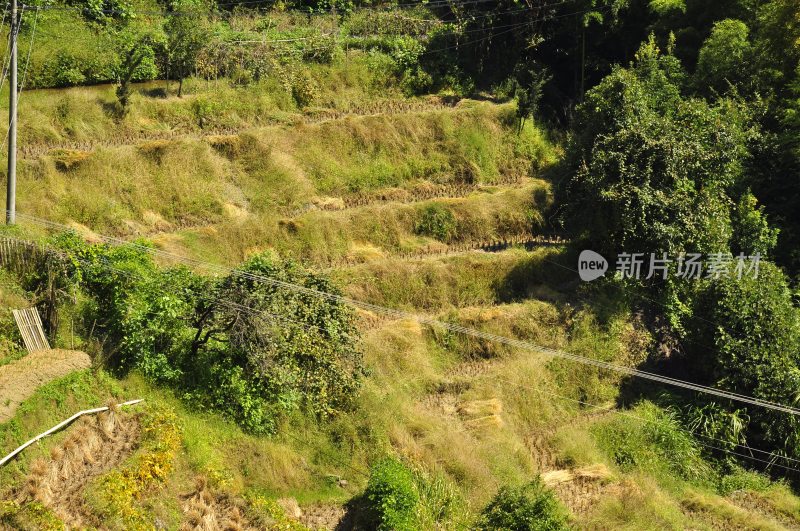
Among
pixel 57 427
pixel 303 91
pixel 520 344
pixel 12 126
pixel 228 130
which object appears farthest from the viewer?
pixel 303 91

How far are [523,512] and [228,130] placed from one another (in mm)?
13464

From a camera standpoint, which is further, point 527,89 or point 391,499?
point 527,89

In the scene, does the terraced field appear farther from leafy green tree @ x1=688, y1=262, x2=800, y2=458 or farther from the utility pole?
leafy green tree @ x1=688, y1=262, x2=800, y2=458

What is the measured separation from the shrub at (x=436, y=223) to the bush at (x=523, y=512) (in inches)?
359

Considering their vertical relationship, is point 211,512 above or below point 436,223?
below

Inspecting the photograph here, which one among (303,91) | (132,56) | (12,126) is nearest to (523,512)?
(12,126)

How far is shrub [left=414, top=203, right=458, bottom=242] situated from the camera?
22.4m

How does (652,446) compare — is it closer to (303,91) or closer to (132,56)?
(303,91)

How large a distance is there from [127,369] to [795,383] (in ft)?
44.9

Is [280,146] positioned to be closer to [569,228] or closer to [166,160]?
[166,160]

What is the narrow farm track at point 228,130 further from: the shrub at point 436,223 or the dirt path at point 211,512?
the dirt path at point 211,512

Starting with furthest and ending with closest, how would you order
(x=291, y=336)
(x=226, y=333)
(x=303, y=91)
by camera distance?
(x=303, y=91) < (x=291, y=336) < (x=226, y=333)

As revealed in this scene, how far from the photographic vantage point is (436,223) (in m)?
22.5

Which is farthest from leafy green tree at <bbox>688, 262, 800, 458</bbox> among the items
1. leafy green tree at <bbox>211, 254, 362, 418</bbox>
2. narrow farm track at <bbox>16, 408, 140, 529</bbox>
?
narrow farm track at <bbox>16, 408, 140, 529</bbox>
